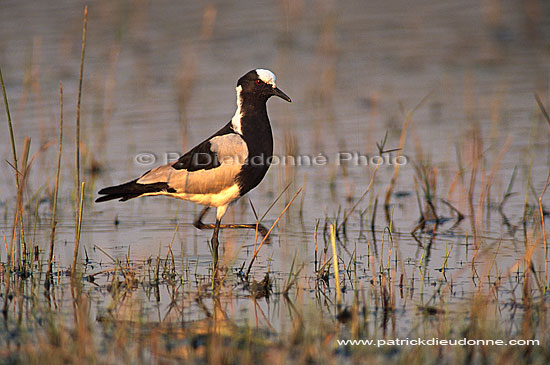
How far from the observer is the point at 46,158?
927 centimetres

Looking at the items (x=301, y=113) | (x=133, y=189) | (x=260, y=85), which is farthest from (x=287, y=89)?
(x=133, y=189)

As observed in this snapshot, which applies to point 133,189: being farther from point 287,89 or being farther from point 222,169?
point 287,89

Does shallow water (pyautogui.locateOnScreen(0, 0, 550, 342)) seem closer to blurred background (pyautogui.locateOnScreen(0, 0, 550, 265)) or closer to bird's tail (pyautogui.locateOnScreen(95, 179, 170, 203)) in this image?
blurred background (pyautogui.locateOnScreen(0, 0, 550, 265))

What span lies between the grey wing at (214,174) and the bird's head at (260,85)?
419 mm


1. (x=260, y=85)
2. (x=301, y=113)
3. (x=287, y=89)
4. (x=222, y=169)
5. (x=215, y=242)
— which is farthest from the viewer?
(x=287, y=89)

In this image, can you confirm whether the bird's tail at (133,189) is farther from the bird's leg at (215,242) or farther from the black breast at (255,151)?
the black breast at (255,151)

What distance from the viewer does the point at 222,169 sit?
6.95m

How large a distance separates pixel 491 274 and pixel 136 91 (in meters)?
6.89

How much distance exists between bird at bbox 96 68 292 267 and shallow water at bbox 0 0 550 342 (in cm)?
37

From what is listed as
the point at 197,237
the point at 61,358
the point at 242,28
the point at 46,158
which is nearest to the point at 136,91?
the point at 46,158

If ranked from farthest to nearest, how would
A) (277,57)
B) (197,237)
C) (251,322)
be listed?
(277,57)
(197,237)
(251,322)

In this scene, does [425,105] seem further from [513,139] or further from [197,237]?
[197,237]

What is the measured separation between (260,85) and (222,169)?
828 millimetres

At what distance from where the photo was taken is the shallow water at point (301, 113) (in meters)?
6.71
